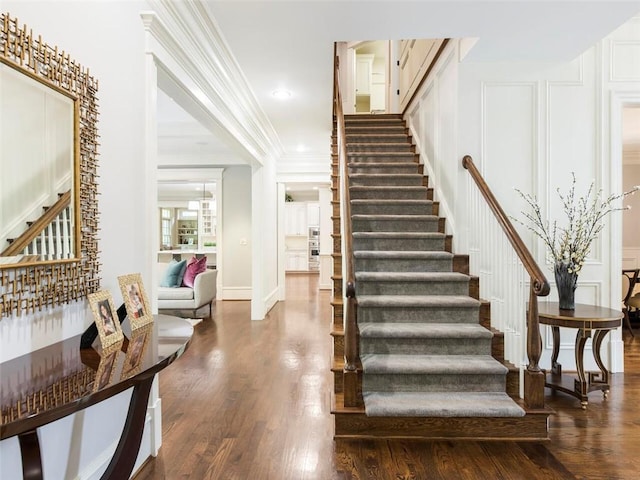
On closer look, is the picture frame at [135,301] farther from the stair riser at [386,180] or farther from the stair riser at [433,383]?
the stair riser at [386,180]

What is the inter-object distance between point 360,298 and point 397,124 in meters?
3.34

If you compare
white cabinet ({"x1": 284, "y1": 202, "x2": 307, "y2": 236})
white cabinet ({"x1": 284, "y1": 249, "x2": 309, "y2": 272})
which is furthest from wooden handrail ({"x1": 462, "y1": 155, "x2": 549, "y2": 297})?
white cabinet ({"x1": 284, "y1": 249, "x2": 309, "y2": 272})

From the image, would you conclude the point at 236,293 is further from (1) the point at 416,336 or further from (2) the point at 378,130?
(1) the point at 416,336

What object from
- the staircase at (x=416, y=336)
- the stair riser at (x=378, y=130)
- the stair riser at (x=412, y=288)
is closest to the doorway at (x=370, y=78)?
the stair riser at (x=378, y=130)

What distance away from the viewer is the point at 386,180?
173 inches

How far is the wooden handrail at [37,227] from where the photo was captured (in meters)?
1.25

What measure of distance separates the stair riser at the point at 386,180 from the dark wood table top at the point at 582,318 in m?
1.96

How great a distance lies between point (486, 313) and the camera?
2998 mm

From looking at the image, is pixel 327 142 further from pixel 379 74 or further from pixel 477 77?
pixel 379 74

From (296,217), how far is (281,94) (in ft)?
28.9

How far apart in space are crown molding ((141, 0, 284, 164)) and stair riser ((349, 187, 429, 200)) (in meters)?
1.45

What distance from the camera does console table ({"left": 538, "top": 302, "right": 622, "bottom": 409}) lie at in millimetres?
2701

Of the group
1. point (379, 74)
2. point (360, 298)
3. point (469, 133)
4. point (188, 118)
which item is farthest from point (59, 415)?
point (379, 74)

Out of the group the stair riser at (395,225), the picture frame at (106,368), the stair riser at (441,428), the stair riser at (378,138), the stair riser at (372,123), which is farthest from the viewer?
the stair riser at (372,123)
